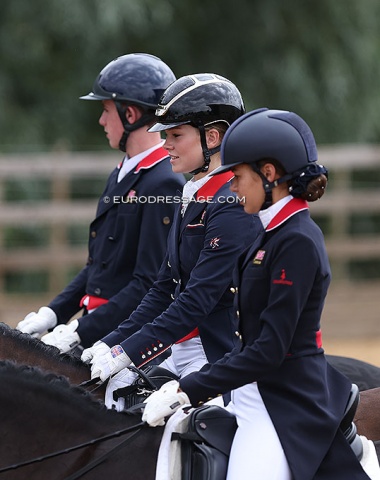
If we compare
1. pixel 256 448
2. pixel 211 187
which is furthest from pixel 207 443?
pixel 211 187

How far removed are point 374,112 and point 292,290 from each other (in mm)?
12036

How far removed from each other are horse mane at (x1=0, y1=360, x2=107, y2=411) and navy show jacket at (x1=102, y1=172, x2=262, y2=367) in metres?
0.53

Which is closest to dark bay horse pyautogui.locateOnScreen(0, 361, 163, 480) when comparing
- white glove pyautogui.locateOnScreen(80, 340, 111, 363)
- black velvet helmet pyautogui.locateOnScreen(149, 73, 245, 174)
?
white glove pyautogui.locateOnScreen(80, 340, 111, 363)

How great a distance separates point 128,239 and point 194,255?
886mm

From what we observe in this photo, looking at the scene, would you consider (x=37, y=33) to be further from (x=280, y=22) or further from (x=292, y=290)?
(x=292, y=290)

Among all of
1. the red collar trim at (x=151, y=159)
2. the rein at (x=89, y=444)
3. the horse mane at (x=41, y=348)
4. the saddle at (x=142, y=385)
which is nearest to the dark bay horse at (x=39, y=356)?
the horse mane at (x=41, y=348)

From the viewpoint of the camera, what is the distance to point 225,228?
4363mm

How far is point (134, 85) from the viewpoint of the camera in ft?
18.1

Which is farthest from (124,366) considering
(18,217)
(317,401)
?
(18,217)

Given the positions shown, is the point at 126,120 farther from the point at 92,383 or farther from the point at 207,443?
the point at 207,443

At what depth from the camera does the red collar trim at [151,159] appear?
18.0ft

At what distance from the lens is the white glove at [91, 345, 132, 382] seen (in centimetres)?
429

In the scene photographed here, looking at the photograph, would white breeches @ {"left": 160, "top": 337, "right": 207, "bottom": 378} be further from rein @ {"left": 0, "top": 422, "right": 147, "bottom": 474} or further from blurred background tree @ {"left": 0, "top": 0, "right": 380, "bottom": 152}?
blurred background tree @ {"left": 0, "top": 0, "right": 380, "bottom": 152}

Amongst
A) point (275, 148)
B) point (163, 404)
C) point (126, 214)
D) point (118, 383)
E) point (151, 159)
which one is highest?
point (275, 148)
